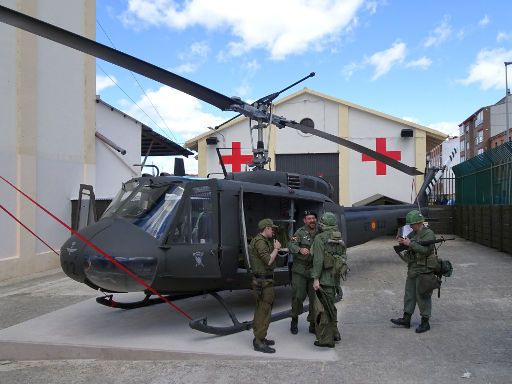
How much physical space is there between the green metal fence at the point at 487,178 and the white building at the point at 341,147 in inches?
65.9

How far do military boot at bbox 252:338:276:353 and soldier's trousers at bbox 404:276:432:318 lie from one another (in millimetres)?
1975

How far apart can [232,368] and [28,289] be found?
6.41 m

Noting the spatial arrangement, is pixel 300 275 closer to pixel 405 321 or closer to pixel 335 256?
pixel 335 256

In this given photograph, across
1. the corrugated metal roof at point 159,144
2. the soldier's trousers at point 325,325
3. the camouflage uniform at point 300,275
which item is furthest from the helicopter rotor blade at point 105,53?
the corrugated metal roof at point 159,144

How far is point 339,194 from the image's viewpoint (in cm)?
1819

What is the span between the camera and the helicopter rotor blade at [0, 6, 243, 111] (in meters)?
4.43

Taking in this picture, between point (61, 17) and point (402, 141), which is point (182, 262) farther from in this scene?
point (402, 141)

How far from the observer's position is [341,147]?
59.9 ft

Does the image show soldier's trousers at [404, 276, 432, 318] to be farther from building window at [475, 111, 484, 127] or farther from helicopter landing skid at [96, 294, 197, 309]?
building window at [475, 111, 484, 127]

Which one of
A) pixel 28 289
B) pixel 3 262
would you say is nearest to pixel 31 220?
pixel 3 262

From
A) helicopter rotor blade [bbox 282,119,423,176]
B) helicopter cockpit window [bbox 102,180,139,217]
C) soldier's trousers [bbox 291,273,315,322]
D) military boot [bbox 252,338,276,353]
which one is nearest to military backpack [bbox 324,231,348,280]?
soldier's trousers [bbox 291,273,315,322]

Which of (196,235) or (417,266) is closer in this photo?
(417,266)

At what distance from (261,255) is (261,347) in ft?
3.34

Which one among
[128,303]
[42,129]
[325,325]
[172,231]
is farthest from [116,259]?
[42,129]
